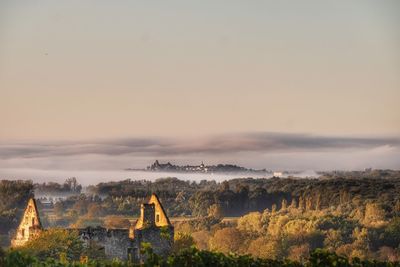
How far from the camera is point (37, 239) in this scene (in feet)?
143

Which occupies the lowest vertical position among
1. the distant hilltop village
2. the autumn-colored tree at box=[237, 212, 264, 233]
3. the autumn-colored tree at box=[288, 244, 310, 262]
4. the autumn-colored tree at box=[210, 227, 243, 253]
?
the autumn-colored tree at box=[288, 244, 310, 262]

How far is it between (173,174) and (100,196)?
8815 mm

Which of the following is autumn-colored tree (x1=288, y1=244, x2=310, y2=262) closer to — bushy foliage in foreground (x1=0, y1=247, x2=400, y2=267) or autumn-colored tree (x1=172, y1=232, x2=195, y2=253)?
autumn-colored tree (x1=172, y1=232, x2=195, y2=253)

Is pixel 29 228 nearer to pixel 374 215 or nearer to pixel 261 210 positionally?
pixel 374 215

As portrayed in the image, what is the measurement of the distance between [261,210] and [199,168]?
24.8ft

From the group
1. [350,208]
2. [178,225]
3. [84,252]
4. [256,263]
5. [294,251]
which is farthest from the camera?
[350,208]

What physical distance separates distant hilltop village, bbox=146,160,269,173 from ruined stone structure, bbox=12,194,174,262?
160ft

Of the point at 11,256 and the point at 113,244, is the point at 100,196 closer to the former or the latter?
the point at 113,244

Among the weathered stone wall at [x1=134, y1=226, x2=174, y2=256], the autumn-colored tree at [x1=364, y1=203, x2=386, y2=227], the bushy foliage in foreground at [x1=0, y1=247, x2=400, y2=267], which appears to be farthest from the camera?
the autumn-colored tree at [x1=364, y1=203, x2=386, y2=227]

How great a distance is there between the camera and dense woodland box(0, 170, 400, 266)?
7981 cm

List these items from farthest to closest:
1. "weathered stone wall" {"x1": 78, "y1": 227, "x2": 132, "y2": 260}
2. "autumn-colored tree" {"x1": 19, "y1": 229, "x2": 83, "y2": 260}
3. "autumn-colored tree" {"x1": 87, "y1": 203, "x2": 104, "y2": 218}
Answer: "autumn-colored tree" {"x1": 87, "y1": 203, "x2": 104, "y2": 218}, "weathered stone wall" {"x1": 78, "y1": 227, "x2": 132, "y2": 260}, "autumn-colored tree" {"x1": 19, "y1": 229, "x2": 83, "y2": 260}

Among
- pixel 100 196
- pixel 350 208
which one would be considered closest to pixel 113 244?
pixel 100 196

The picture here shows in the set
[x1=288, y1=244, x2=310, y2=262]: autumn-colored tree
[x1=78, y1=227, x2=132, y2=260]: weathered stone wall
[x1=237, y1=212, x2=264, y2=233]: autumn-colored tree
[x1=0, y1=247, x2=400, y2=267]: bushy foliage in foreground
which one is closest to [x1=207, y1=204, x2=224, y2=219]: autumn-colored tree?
[x1=237, y1=212, x2=264, y2=233]: autumn-colored tree

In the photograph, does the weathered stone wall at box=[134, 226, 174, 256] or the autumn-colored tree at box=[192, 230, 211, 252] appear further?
the autumn-colored tree at box=[192, 230, 211, 252]
